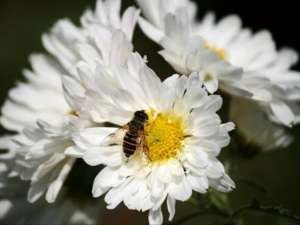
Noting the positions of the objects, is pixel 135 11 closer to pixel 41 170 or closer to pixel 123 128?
pixel 123 128

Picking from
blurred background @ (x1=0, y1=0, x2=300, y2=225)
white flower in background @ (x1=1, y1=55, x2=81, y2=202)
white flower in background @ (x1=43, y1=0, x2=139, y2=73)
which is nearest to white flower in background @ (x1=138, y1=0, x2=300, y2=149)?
white flower in background @ (x1=43, y1=0, x2=139, y2=73)

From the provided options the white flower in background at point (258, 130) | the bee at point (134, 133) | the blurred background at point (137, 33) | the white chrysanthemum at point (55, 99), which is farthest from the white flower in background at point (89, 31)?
the blurred background at point (137, 33)

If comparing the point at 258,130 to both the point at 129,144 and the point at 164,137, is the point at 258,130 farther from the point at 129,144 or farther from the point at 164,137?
the point at 129,144

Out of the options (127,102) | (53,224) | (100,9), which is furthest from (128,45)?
(53,224)

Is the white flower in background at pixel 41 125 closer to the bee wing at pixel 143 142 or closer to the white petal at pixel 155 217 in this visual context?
the bee wing at pixel 143 142

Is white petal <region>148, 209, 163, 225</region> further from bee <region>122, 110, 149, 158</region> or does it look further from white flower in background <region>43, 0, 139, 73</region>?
white flower in background <region>43, 0, 139, 73</region>

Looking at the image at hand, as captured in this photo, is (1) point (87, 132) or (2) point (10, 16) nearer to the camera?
(1) point (87, 132)
